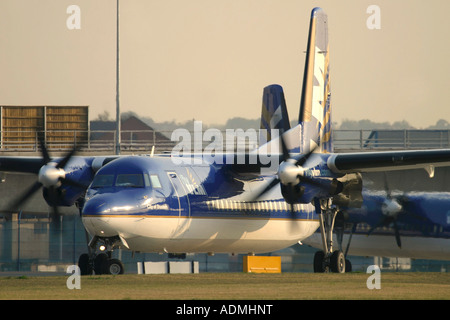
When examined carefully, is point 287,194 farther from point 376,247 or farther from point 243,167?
point 376,247

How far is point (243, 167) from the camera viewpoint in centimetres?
3406

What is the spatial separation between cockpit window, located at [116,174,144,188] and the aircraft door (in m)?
1.27

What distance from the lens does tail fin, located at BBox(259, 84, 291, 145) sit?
1586 inches

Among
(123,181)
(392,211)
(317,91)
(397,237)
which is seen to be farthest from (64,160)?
(397,237)

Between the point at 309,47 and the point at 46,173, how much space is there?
12319 mm

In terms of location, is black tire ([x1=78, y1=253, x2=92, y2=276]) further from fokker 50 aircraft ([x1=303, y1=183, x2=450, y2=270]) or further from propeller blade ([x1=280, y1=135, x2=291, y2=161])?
fokker 50 aircraft ([x1=303, y1=183, x2=450, y2=270])

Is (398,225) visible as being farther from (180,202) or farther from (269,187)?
(180,202)

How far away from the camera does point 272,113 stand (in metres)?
40.8

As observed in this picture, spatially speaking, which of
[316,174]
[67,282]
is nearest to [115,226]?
[67,282]

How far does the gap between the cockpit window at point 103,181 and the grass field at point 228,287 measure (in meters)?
3.26

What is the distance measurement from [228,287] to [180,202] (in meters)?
6.64

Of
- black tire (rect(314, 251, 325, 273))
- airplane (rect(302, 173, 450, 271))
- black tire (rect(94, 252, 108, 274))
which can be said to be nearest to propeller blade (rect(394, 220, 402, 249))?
airplane (rect(302, 173, 450, 271))

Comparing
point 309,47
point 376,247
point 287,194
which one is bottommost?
point 376,247

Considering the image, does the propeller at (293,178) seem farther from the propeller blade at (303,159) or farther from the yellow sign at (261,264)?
the yellow sign at (261,264)
